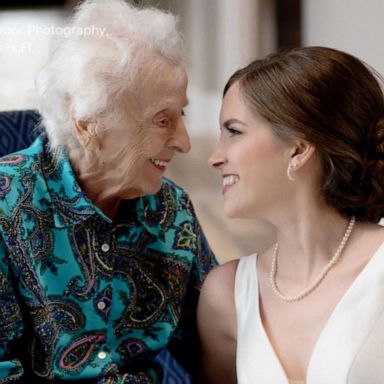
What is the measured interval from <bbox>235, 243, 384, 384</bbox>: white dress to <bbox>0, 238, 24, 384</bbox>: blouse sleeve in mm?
477

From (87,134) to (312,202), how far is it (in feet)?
1.64

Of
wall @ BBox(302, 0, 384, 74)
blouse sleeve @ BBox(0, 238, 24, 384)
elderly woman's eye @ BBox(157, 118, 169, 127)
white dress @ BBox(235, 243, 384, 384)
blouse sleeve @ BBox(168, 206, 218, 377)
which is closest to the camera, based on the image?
white dress @ BBox(235, 243, 384, 384)

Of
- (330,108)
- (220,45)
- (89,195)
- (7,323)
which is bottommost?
(220,45)

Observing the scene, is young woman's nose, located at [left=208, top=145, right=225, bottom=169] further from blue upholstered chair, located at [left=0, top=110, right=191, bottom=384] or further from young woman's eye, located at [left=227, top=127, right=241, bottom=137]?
blue upholstered chair, located at [left=0, top=110, right=191, bottom=384]

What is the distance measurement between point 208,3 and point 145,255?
14.0ft

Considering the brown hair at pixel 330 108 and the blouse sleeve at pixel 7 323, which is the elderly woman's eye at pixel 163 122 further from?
the blouse sleeve at pixel 7 323

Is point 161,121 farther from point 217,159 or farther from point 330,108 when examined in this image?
point 330,108

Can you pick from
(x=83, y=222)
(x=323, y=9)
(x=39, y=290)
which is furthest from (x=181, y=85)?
(x=323, y=9)

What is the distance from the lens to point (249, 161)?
1.58m

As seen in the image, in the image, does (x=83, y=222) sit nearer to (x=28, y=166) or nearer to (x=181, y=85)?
(x=28, y=166)

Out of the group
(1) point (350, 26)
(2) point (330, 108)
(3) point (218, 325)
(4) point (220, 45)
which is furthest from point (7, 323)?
(4) point (220, 45)

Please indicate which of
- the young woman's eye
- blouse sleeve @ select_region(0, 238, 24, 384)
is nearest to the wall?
the young woman's eye

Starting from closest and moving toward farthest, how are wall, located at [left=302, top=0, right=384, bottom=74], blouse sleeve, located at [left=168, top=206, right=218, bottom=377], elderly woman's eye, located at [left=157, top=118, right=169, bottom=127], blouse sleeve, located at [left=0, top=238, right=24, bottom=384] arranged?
1. blouse sleeve, located at [left=0, top=238, right=24, bottom=384]
2. elderly woman's eye, located at [left=157, top=118, right=169, bottom=127]
3. blouse sleeve, located at [left=168, top=206, right=218, bottom=377]
4. wall, located at [left=302, top=0, right=384, bottom=74]

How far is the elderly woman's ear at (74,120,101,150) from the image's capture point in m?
1.64
